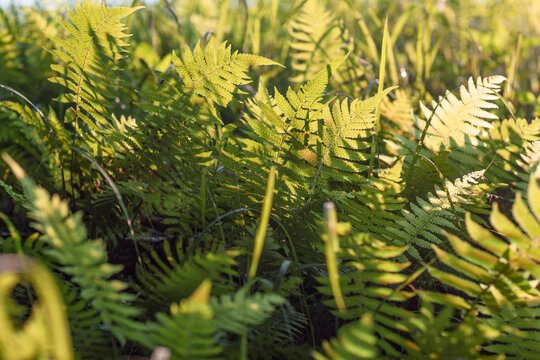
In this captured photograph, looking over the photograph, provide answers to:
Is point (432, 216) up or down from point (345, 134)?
down

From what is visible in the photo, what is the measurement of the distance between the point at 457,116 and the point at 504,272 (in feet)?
2.10

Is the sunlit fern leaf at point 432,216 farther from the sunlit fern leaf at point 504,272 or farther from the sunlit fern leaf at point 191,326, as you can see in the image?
the sunlit fern leaf at point 191,326

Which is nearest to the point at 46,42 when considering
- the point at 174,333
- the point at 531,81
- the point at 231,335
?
the point at 231,335

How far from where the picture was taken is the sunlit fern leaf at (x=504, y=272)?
2.16 feet

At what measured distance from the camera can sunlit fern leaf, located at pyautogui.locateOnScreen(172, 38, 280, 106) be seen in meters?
1.05

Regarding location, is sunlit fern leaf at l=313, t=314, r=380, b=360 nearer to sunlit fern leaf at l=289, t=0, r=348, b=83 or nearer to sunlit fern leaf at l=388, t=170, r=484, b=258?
sunlit fern leaf at l=388, t=170, r=484, b=258

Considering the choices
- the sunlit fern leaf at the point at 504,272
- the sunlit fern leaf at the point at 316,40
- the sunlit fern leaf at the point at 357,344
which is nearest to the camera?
the sunlit fern leaf at the point at 357,344

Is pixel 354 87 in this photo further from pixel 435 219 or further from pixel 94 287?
pixel 94 287

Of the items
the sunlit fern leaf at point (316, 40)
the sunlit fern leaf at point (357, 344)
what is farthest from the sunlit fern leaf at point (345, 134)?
the sunlit fern leaf at point (316, 40)

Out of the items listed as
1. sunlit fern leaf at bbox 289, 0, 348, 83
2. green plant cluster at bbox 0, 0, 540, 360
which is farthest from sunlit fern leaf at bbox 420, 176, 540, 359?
sunlit fern leaf at bbox 289, 0, 348, 83

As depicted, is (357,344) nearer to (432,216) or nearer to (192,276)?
(192,276)

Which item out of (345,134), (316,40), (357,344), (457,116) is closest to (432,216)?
(345,134)

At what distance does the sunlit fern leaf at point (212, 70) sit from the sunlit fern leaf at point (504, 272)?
2.04ft

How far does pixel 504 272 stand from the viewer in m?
0.70
